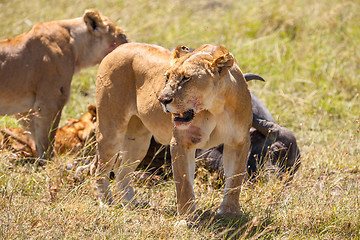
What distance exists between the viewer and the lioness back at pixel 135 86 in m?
4.33

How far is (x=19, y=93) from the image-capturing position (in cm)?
582

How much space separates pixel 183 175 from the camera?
402 centimetres

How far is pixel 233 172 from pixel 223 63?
0.96m

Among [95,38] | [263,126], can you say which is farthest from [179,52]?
[95,38]

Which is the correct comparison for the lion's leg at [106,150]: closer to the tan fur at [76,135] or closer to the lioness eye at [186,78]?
the tan fur at [76,135]

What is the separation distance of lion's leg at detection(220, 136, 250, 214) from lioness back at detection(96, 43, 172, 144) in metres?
0.53

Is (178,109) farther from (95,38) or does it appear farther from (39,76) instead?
(95,38)

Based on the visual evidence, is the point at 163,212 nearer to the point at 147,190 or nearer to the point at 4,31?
the point at 147,190

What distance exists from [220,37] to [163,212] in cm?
553

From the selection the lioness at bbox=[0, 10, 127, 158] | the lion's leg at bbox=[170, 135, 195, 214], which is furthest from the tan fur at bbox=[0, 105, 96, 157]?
the lion's leg at bbox=[170, 135, 195, 214]

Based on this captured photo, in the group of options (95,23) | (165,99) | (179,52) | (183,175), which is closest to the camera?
(165,99)

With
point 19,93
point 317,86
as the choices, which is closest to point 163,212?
point 19,93

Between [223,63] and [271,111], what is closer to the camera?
[223,63]

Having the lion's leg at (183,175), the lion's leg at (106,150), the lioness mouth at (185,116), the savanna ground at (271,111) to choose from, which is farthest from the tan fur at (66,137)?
the lioness mouth at (185,116)
